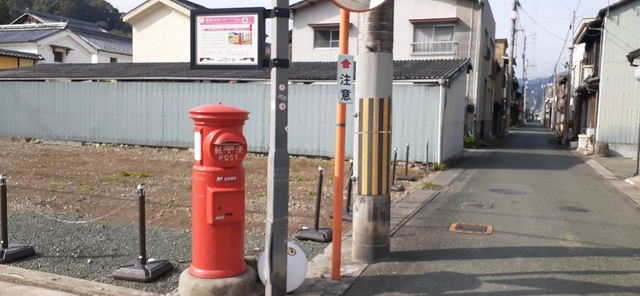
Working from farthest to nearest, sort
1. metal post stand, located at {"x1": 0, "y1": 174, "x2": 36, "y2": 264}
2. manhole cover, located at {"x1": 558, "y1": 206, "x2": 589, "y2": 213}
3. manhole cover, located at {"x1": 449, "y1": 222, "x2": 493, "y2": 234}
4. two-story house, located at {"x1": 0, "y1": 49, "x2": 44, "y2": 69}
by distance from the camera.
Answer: two-story house, located at {"x1": 0, "y1": 49, "x2": 44, "y2": 69} → manhole cover, located at {"x1": 558, "y1": 206, "x2": 589, "y2": 213} → manhole cover, located at {"x1": 449, "y1": 222, "x2": 493, "y2": 234} → metal post stand, located at {"x1": 0, "y1": 174, "x2": 36, "y2": 264}

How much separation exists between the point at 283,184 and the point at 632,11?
79.6 ft

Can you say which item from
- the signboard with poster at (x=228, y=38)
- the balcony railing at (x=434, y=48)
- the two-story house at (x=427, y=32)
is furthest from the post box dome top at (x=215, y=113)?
the balcony railing at (x=434, y=48)

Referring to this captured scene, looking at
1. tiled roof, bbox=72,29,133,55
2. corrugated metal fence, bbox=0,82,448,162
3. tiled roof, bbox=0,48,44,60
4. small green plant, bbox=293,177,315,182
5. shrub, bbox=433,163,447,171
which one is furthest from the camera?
tiled roof, bbox=72,29,133,55

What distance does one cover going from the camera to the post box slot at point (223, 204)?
4664mm

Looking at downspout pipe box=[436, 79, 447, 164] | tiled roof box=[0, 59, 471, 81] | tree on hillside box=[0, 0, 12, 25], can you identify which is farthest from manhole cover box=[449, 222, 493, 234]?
tree on hillside box=[0, 0, 12, 25]

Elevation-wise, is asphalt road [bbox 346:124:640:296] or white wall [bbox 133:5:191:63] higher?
white wall [bbox 133:5:191:63]

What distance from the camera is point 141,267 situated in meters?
5.52

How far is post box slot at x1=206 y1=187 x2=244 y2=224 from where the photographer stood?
15.3 ft

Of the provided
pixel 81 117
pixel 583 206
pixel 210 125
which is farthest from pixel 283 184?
pixel 81 117

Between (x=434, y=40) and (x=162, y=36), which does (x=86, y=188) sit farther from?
(x=162, y=36)

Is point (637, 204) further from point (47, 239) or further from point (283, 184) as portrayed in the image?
point (47, 239)

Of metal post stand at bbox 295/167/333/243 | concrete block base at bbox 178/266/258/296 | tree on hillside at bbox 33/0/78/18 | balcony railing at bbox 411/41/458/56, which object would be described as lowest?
metal post stand at bbox 295/167/333/243

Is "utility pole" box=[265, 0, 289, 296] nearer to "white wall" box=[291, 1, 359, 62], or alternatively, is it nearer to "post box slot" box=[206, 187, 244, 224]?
"post box slot" box=[206, 187, 244, 224]

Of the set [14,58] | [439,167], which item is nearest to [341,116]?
[439,167]
